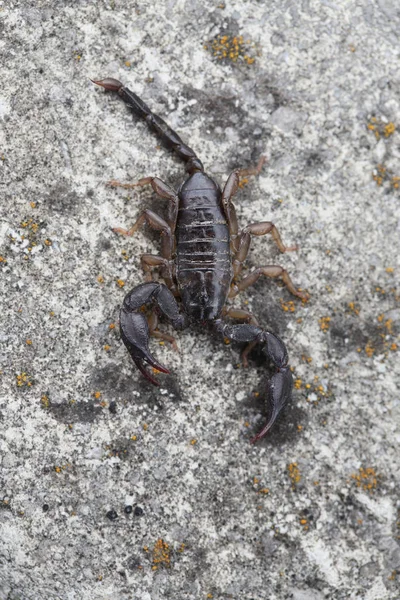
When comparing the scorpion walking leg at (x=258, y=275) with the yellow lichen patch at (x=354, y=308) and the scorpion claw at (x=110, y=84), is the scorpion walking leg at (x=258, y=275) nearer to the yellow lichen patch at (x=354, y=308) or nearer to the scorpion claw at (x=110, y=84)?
the yellow lichen patch at (x=354, y=308)

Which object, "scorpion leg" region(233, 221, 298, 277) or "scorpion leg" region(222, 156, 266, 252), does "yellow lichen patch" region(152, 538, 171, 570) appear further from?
"scorpion leg" region(222, 156, 266, 252)

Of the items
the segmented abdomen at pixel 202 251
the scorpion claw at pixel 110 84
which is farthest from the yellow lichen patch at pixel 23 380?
the scorpion claw at pixel 110 84

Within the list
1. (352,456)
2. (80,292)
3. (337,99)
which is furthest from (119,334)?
(337,99)

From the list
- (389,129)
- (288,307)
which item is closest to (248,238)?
(288,307)

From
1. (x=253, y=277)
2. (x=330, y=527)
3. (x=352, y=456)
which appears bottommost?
(x=330, y=527)

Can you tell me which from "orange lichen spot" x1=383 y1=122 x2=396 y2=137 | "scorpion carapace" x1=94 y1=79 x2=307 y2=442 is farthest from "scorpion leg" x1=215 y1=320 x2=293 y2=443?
"orange lichen spot" x1=383 y1=122 x2=396 y2=137

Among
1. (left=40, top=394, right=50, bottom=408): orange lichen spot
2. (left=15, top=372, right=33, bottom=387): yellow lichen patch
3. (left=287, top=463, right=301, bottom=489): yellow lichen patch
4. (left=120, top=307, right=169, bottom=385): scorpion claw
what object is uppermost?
(left=120, top=307, right=169, bottom=385): scorpion claw

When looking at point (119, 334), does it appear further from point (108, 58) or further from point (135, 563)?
point (108, 58)
